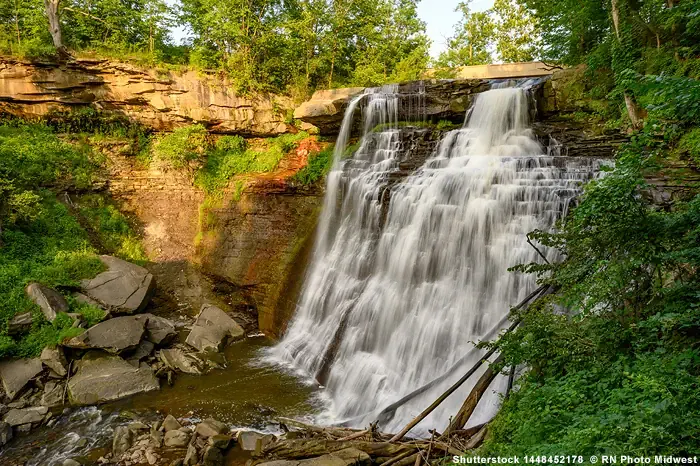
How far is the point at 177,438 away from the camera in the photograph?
258 inches

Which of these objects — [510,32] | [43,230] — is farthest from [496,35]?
[43,230]

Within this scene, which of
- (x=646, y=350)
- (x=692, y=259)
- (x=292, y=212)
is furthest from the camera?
(x=292, y=212)

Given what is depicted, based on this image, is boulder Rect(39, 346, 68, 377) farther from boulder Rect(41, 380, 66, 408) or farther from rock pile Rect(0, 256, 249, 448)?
boulder Rect(41, 380, 66, 408)

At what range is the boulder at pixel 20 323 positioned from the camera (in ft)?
29.4

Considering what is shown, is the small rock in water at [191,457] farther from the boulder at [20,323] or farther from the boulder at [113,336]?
the boulder at [20,323]

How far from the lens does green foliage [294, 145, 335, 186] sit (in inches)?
533

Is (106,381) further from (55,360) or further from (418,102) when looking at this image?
(418,102)

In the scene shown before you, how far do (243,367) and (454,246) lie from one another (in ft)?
20.1

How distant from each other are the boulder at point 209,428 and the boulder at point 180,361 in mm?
2716

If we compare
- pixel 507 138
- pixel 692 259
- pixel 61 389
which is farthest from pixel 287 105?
pixel 692 259

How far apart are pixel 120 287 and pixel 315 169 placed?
7330 millimetres

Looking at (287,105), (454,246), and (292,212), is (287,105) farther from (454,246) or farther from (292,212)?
(454,246)

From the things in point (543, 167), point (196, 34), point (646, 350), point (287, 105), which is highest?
point (196, 34)

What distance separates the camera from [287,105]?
17.7 m
